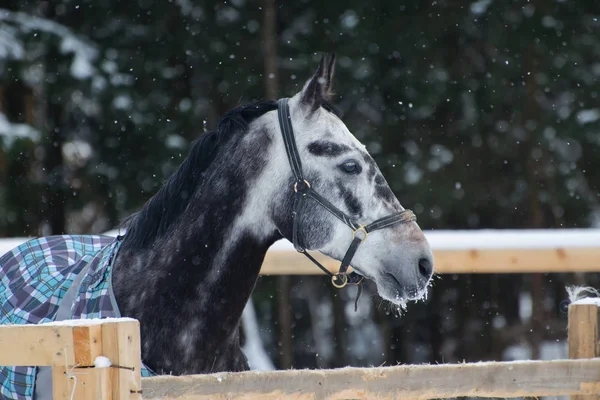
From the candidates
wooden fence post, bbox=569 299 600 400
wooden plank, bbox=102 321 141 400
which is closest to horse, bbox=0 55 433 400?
wooden fence post, bbox=569 299 600 400

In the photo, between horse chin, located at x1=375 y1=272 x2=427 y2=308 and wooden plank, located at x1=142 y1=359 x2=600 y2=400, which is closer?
wooden plank, located at x1=142 y1=359 x2=600 y2=400

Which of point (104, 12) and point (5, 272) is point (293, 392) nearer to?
point (5, 272)

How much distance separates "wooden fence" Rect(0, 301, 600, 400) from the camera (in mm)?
1689

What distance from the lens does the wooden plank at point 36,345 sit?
1.72m

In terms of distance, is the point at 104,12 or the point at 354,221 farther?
the point at 104,12

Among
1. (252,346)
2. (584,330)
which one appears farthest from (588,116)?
(584,330)

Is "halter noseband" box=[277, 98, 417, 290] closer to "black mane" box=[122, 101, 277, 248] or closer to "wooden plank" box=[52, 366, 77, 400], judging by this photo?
"black mane" box=[122, 101, 277, 248]

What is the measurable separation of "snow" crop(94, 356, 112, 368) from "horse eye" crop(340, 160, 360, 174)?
121 centimetres

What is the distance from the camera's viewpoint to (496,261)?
3.82 m

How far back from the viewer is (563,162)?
793cm

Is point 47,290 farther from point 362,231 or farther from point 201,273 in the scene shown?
point 362,231

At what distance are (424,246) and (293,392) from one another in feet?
2.59

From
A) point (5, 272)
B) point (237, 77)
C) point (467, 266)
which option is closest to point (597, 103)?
point (237, 77)

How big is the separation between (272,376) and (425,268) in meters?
0.79
